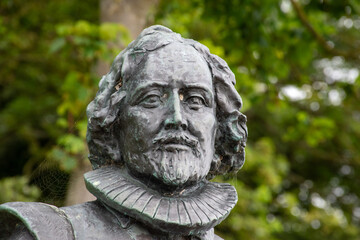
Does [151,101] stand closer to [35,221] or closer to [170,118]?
[170,118]

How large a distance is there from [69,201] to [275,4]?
3.71 metres

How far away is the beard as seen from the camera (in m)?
2.47

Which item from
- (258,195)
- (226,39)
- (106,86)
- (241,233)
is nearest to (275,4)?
(226,39)

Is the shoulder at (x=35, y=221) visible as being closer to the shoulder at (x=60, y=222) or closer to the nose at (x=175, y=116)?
the shoulder at (x=60, y=222)

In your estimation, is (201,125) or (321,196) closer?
(201,125)

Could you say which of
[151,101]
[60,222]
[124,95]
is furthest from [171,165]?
[60,222]

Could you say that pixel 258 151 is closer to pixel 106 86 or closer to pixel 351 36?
pixel 351 36

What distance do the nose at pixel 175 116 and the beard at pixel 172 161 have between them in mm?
44

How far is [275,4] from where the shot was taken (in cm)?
625

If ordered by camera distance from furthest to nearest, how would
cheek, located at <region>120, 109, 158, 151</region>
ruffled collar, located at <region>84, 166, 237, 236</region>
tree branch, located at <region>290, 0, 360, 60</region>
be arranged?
tree branch, located at <region>290, 0, 360, 60</region>, cheek, located at <region>120, 109, 158, 151</region>, ruffled collar, located at <region>84, 166, 237, 236</region>

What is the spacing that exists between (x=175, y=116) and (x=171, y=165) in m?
0.21

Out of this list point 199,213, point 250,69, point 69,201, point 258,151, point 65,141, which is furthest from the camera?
point 258,151

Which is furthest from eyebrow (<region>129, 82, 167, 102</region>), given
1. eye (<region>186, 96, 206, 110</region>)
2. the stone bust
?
eye (<region>186, 96, 206, 110</region>)

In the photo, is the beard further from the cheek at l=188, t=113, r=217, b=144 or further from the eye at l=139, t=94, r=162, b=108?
the eye at l=139, t=94, r=162, b=108
